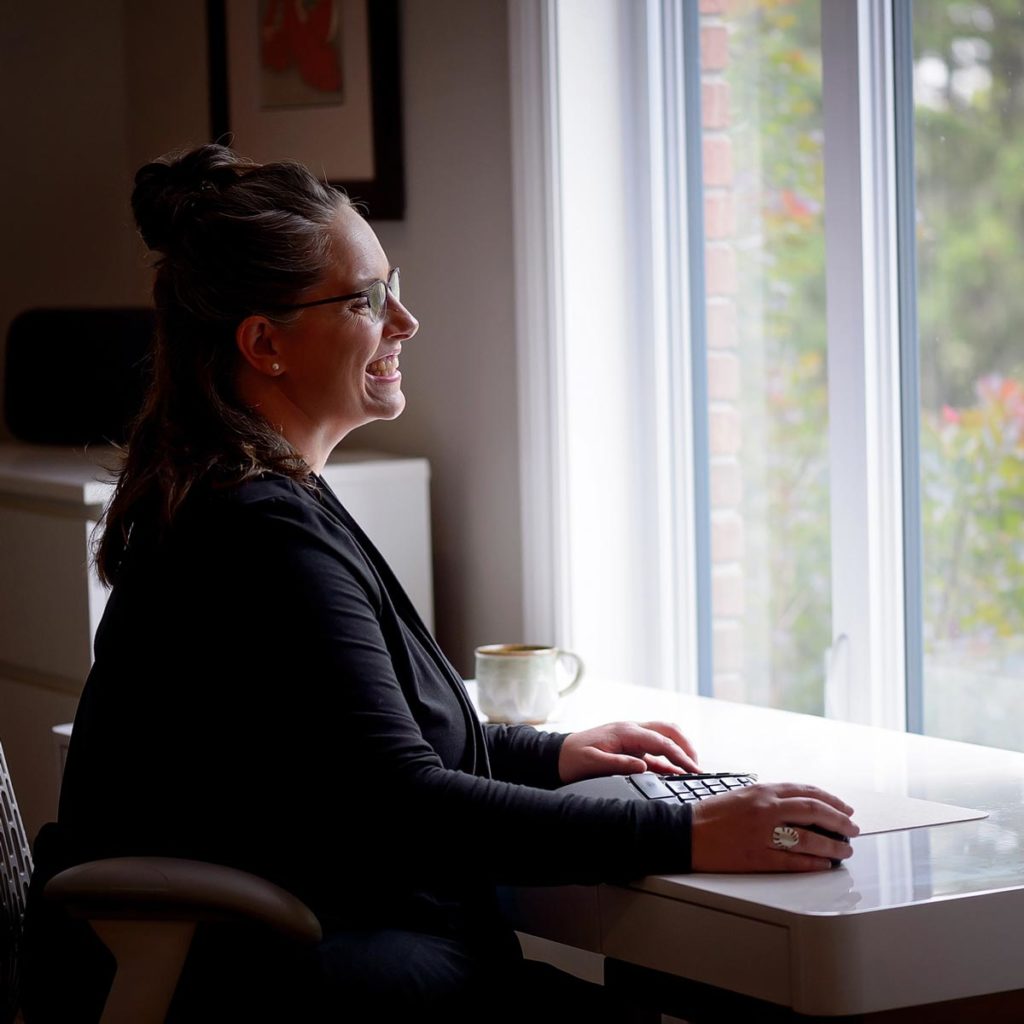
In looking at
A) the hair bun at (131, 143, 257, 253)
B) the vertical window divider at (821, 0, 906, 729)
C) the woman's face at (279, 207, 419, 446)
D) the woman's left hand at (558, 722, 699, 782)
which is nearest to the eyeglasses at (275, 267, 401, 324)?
the woman's face at (279, 207, 419, 446)

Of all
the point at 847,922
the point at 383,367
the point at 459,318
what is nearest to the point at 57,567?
the point at 459,318

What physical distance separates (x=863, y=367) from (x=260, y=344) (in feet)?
3.21

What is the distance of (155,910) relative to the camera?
1357mm

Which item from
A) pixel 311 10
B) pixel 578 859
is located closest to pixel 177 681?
pixel 578 859

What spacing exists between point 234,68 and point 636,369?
1.01m

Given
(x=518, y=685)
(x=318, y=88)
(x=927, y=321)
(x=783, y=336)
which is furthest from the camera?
(x=318, y=88)

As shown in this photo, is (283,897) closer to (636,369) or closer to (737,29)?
(636,369)

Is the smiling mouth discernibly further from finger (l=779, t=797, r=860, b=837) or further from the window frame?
the window frame

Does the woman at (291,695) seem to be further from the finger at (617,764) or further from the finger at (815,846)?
the finger at (617,764)

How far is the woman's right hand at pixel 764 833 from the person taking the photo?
1.37 meters

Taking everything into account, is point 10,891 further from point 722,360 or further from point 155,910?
point 722,360

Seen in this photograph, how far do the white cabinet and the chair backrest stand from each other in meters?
0.67

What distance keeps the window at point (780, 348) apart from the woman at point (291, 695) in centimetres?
86

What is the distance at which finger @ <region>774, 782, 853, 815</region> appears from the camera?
1.40 m
